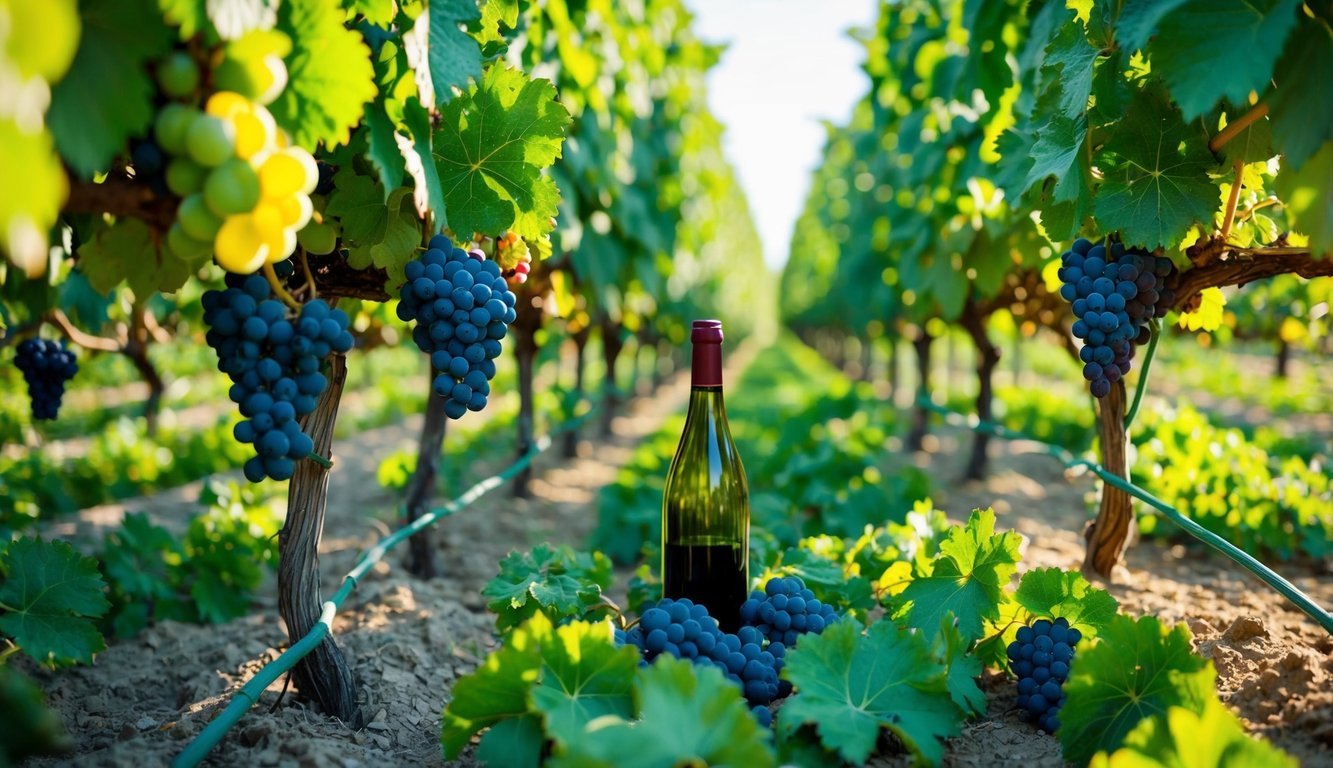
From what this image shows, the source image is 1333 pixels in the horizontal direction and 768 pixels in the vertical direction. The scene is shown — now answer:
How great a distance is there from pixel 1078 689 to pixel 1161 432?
356cm

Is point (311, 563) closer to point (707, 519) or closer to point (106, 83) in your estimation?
point (707, 519)

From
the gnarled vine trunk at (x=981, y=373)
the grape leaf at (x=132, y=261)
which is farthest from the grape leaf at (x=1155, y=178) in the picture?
the gnarled vine trunk at (x=981, y=373)

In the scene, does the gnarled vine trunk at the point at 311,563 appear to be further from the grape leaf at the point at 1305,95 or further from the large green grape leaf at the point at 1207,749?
the grape leaf at the point at 1305,95

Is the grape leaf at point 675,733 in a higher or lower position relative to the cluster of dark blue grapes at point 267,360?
lower

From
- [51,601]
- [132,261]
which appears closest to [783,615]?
[132,261]

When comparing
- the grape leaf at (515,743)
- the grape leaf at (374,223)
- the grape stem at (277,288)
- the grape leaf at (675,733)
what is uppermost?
the grape leaf at (374,223)

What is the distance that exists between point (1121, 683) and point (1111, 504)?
138cm

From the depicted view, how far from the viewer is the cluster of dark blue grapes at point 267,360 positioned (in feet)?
4.79

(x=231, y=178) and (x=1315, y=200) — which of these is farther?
(x=1315, y=200)

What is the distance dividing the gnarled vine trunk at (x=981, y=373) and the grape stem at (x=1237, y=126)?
3.97 meters

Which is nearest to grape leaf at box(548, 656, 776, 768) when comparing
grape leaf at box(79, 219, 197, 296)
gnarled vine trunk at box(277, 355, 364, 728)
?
gnarled vine trunk at box(277, 355, 364, 728)

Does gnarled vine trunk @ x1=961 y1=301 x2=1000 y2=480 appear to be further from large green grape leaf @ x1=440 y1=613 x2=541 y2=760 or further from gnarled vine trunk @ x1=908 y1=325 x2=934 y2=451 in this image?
large green grape leaf @ x1=440 y1=613 x2=541 y2=760

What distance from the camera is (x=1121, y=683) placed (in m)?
1.62

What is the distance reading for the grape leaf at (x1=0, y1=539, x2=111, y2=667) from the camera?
6.38ft
